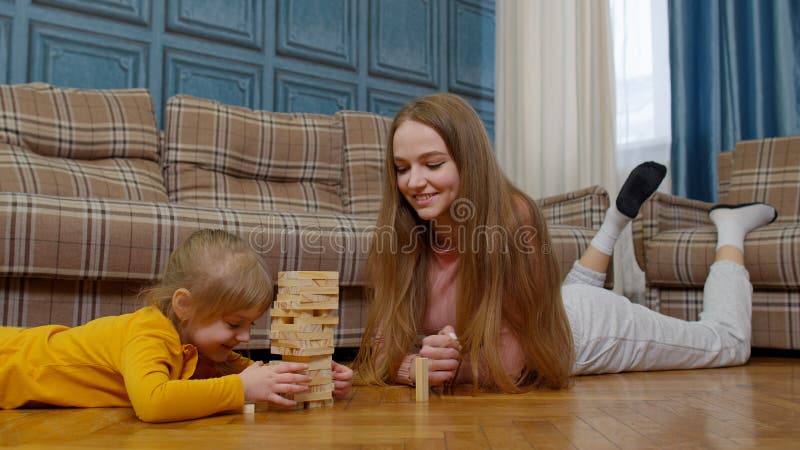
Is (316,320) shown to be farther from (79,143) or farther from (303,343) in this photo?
(79,143)

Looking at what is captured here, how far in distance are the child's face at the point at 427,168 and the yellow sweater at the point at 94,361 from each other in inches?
20.2

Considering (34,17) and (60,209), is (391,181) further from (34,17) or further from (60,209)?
(34,17)

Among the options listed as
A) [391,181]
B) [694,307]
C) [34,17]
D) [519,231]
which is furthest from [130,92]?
[694,307]

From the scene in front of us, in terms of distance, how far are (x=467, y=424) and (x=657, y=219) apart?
5.63 feet

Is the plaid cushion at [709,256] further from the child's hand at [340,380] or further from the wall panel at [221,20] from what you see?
the wall panel at [221,20]

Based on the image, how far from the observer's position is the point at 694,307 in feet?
7.75

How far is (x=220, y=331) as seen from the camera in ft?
3.99

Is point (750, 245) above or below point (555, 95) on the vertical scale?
below


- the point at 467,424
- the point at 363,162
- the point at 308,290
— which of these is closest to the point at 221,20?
the point at 363,162

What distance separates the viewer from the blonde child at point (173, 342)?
1.13m

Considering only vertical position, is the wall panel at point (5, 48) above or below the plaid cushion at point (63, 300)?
above

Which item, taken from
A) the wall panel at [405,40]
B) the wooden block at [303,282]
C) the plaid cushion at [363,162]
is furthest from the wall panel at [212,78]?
the wooden block at [303,282]

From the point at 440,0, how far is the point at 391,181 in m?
2.52

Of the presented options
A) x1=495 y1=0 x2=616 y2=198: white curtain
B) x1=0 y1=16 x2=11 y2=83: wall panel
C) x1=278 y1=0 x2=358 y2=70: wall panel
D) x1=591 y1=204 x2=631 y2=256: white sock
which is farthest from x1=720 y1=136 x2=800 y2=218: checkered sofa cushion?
x1=0 y1=16 x2=11 y2=83: wall panel
